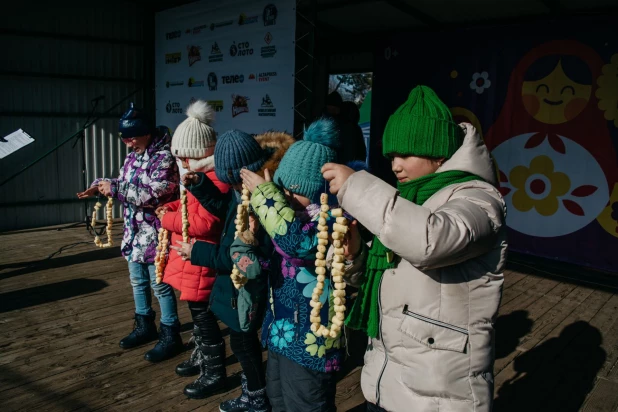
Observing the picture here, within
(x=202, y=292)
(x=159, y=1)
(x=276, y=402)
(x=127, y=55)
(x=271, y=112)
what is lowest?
(x=276, y=402)

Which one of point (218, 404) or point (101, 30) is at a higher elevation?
point (101, 30)

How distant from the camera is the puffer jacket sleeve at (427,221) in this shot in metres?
1.34

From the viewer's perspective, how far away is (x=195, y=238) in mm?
2971

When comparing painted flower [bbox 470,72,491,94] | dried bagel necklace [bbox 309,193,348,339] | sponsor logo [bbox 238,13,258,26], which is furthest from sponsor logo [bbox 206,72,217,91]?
dried bagel necklace [bbox 309,193,348,339]

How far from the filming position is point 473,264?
59.5 inches

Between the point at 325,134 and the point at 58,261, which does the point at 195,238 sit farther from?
the point at 58,261

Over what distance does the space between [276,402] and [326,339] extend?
484 millimetres

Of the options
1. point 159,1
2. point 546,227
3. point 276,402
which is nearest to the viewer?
point 276,402

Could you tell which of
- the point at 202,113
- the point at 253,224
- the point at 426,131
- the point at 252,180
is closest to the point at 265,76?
the point at 202,113

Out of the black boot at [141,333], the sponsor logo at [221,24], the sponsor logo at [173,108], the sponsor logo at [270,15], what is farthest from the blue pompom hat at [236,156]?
the sponsor logo at [173,108]

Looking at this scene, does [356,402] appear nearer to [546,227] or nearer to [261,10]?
[546,227]

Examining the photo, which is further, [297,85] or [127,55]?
[127,55]

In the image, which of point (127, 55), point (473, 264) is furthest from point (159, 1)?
point (473, 264)

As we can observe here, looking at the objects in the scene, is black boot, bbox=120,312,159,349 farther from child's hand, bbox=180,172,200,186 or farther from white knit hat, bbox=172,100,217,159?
child's hand, bbox=180,172,200,186
